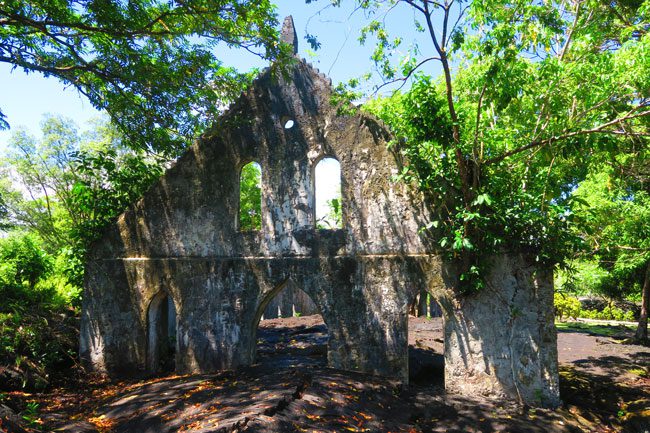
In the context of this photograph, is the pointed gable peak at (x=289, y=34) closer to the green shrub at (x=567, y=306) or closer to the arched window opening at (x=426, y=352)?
the arched window opening at (x=426, y=352)

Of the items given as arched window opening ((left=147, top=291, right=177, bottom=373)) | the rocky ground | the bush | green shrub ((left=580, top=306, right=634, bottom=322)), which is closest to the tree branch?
the rocky ground

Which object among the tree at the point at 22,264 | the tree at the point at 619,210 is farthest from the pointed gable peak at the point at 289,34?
the tree at the point at 22,264

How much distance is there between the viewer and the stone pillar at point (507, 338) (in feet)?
23.6

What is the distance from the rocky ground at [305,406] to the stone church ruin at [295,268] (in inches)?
21.7

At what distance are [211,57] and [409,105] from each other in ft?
14.2

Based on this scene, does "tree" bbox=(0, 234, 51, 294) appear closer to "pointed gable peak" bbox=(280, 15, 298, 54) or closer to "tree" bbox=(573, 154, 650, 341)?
"pointed gable peak" bbox=(280, 15, 298, 54)

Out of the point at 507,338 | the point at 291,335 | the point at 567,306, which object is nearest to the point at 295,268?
the point at 507,338

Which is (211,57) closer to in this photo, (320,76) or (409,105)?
(320,76)

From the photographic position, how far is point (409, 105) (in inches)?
292

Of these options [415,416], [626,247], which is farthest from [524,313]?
[626,247]

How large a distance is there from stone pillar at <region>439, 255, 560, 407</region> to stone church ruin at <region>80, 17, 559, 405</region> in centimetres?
2

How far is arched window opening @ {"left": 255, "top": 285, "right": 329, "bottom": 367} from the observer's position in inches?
391

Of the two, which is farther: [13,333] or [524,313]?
[13,333]

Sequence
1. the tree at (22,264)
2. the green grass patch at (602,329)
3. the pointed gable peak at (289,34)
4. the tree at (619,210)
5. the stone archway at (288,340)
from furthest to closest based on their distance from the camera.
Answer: the green grass patch at (602,329) → the tree at (22,264) → the tree at (619,210) → the pointed gable peak at (289,34) → the stone archway at (288,340)
